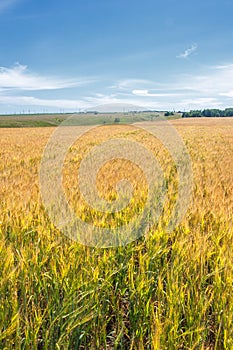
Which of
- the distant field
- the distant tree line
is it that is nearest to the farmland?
the distant field

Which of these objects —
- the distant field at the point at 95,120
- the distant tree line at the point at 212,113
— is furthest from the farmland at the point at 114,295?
the distant tree line at the point at 212,113

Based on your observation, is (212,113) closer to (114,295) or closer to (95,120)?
(95,120)

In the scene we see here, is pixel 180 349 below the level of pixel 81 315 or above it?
below

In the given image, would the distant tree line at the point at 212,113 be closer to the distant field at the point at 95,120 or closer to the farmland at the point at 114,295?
the distant field at the point at 95,120

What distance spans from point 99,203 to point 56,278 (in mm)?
1709

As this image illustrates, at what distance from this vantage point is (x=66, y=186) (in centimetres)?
512

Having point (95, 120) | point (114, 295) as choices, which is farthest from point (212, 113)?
point (114, 295)

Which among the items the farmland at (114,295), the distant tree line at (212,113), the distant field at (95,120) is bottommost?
the farmland at (114,295)

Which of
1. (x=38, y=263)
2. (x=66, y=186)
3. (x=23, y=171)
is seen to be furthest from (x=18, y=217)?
(x=23, y=171)

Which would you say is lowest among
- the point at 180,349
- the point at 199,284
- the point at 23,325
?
the point at 180,349

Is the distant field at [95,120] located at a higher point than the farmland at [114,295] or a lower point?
higher

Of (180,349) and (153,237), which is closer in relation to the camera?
(180,349)

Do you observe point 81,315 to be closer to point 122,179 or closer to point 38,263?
point 38,263

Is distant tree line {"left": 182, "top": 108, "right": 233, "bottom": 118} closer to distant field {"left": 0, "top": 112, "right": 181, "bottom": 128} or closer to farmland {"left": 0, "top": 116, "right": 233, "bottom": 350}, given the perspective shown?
distant field {"left": 0, "top": 112, "right": 181, "bottom": 128}
